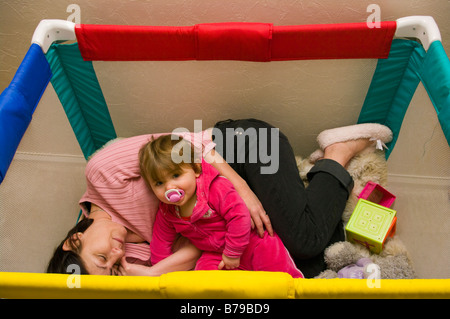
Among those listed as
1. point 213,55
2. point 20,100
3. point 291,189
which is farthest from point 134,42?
point 291,189

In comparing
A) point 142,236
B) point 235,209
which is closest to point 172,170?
point 235,209

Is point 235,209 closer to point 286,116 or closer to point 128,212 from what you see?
point 128,212

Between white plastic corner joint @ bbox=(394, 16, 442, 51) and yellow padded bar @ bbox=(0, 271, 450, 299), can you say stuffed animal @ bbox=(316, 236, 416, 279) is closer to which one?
yellow padded bar @ bbox=(0, 271, 450, 299)

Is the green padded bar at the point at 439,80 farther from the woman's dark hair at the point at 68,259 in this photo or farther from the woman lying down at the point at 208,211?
the woman's dark hair at the point at 68,259

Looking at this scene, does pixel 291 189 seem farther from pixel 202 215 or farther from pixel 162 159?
pixel 162 159

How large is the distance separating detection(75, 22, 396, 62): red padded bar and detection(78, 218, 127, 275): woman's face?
0.45 meters

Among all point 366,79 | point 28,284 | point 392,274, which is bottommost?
point 392,274

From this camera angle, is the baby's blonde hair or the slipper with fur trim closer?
the baby's blonde hair

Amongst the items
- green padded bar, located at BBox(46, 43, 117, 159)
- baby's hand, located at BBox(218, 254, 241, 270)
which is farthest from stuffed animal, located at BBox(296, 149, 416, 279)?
green padded bar, located at BBox(46, 43, 117, 159)

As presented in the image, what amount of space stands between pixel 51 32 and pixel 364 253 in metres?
0.97

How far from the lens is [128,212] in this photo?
1006 mm

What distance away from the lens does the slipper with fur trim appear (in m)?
1.13

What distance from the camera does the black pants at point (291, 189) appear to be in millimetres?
968
